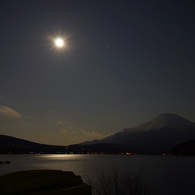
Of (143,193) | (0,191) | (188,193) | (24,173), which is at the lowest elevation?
(188,193)

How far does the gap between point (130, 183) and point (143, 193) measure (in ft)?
2.30

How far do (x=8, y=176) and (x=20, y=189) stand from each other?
1.60ft

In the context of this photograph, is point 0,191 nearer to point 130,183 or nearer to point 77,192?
point 77,192

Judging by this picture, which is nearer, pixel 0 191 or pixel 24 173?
pixel 0 191

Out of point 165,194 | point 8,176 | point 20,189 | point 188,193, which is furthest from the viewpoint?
point 188,193

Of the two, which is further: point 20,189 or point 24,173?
point 24,173

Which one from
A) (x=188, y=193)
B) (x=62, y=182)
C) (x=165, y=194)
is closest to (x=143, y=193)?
(x=62, y=182)

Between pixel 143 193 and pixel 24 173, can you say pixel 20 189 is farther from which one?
pixel 143 193

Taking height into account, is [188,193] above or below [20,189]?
below

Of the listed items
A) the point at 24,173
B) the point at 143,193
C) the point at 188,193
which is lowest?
the point at 188,193

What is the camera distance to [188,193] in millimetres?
48750

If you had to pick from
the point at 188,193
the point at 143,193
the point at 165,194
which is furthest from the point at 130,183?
the point at 188,193

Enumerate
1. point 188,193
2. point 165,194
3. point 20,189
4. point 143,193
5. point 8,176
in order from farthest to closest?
1. point 188,193
2. point 165,194
3. point 143,193
4. point 8,176
5. point 20,189

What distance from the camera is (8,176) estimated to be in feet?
14.6
